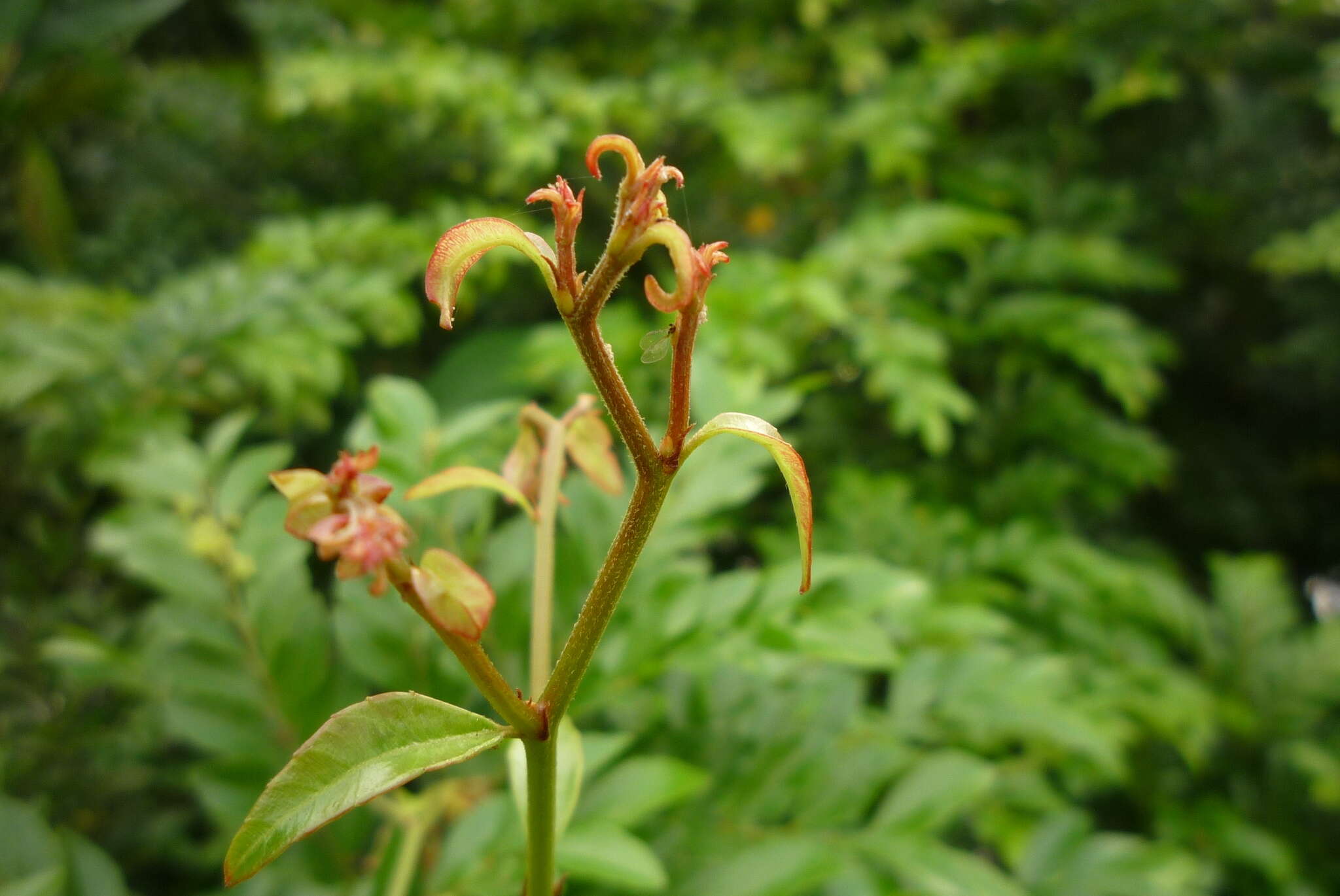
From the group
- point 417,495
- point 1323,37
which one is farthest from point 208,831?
point 1323,37

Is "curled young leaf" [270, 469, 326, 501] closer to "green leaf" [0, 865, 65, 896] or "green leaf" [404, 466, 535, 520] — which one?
"green leaf" [404, 466, 535, 520]

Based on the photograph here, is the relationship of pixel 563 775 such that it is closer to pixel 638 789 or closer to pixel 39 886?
pixel 638 789

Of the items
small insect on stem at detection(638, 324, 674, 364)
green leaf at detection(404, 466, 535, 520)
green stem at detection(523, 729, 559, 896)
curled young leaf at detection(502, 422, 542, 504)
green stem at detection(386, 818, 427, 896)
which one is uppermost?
small insect on stem at detection(638, 324, 674, 364)

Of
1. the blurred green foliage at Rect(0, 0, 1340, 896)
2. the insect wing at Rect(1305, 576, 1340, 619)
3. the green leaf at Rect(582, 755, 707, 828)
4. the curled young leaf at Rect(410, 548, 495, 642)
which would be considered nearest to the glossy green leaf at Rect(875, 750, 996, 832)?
the blurred green foliage at Rect(0, 0, 1340, 896)

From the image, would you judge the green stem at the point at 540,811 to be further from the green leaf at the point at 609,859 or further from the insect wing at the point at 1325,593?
the insect wing at the point at 1325,593

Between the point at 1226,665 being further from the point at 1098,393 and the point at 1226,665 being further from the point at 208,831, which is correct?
the point at 208,831

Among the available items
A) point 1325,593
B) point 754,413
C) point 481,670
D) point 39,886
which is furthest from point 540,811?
point 1325,593
